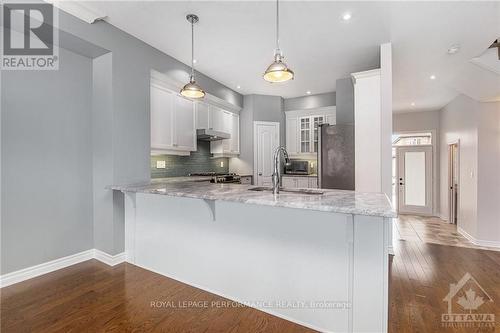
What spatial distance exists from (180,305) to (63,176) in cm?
207

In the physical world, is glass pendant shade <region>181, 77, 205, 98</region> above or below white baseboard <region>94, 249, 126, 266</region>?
above

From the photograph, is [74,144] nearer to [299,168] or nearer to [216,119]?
[216,119]

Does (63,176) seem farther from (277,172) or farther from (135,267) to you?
(277,172)

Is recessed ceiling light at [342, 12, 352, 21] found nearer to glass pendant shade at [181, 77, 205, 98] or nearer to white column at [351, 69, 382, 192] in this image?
white column at [351, 69, 382, 192]

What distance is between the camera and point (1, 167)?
2.38 metres

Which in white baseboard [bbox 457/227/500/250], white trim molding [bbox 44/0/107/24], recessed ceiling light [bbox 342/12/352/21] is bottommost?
white baseboard [bbox 457/227/500/250]

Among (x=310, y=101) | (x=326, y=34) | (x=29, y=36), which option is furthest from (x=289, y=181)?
(x=29, y=36)

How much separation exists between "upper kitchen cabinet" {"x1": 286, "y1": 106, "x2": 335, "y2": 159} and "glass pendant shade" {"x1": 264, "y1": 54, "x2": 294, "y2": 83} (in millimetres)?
3646

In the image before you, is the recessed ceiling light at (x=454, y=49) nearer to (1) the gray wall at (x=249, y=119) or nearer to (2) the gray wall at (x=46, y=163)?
(1) the gray wall at (x=249, y=119)

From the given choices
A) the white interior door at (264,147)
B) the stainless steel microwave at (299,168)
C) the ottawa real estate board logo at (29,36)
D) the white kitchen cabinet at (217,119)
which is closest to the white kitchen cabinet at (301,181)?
the stainless steel microwave at (299,168)

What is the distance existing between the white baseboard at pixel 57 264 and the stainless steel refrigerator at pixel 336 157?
3.12 metres

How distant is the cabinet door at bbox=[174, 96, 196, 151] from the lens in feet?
13.2

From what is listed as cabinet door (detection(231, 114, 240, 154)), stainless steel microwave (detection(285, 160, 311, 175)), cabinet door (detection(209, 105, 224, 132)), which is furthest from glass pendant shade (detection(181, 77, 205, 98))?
stainless steel microwave (detection(285, 160, 311, 175))

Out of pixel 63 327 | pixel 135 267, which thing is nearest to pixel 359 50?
pixel 135 267
